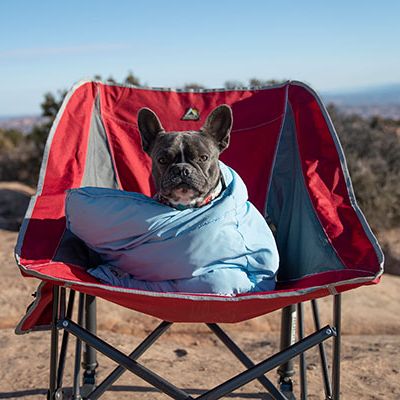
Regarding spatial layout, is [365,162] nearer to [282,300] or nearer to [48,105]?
[48,105]

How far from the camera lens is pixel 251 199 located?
103 inches

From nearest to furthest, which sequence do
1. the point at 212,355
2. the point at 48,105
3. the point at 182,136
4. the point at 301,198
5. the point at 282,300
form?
the point at 282,300 → the point at 182,136 → the point at 301,198 → the point at 212,355 → the point at 48,105

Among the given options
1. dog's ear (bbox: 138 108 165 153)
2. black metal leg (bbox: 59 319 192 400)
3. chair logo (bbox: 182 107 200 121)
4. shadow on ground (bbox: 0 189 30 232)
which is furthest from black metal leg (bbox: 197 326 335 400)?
shadow on ground (bbox: 0 189 30 232)

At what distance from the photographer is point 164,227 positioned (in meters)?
1.88

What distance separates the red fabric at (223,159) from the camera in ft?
5.29

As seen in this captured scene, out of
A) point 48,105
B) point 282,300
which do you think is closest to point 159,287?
point 282,300

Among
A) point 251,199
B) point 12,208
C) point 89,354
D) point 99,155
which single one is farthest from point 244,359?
point 12,208

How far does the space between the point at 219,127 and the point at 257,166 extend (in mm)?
529

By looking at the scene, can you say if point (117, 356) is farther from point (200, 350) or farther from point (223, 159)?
point (200, 350)

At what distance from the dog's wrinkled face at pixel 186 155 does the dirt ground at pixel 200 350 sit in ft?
3.46

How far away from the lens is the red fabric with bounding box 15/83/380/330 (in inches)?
63.5

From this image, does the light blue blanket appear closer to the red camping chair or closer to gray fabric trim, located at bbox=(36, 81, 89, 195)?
the red camping chair

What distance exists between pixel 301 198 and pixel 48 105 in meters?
6.24

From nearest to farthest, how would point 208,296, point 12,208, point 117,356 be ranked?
point 208,296 < point 117,356 < point 12,208
